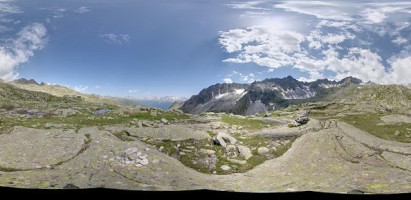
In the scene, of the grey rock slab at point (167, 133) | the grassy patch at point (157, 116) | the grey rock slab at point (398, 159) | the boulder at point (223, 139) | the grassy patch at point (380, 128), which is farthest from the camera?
the grassy patch at point (157, 116)

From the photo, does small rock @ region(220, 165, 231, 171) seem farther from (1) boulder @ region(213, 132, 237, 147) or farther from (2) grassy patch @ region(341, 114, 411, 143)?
(2) grassy patch @ region(341, 114, 411, 143)

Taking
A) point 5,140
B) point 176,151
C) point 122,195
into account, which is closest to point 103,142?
point 176,151

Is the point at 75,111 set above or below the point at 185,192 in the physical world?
above

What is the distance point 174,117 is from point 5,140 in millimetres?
4586

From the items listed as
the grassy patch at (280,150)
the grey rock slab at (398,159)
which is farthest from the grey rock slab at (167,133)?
the grey rock slab at (398,159)

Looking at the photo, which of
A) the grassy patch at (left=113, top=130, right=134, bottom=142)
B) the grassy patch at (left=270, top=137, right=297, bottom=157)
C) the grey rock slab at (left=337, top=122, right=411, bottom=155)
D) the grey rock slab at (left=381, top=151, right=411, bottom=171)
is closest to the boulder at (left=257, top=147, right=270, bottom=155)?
the grassy patch at (left=270, top=137, right=297, bottom=157)

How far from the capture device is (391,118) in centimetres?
945

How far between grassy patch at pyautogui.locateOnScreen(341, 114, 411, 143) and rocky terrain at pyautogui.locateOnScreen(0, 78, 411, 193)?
28 millimetres

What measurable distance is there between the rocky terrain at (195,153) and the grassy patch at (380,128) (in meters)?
0.03

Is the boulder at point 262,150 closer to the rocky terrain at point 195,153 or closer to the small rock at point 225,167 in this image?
the rocky terrain at point 195,153

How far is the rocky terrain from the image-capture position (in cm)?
488

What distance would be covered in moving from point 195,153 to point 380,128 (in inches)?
208

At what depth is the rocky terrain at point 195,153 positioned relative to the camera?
488cm

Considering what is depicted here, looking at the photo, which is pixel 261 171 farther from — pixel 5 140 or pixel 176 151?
pixel 5 140
